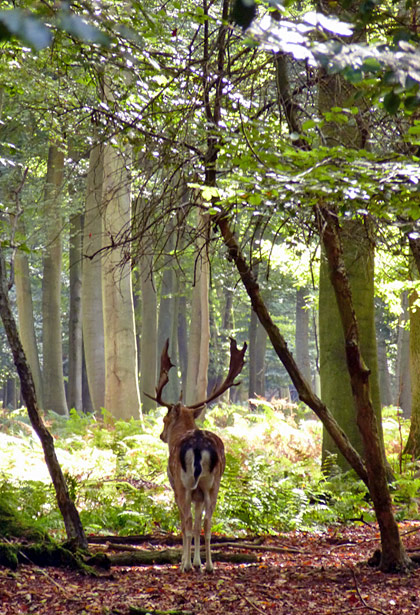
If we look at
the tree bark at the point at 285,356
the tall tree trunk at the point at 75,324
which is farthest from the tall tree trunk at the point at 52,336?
the tree bark at the point at 285,356

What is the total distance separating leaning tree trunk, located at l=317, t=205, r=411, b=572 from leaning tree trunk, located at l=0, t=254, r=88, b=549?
256 cm

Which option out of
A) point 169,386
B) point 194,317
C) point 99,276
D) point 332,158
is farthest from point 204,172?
point 169,386

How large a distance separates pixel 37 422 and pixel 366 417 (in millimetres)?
2803

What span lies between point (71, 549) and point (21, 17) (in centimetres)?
493

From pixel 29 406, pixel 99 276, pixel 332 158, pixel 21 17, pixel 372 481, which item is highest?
pixel 99 276

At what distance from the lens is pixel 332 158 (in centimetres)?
452

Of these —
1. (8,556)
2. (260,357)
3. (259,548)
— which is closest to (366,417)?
(259,548)

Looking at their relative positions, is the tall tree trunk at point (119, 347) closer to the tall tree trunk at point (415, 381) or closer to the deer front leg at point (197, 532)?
the tall tree trunk at point (415, 381)

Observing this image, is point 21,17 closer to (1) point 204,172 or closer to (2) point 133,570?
(1) point 204,172

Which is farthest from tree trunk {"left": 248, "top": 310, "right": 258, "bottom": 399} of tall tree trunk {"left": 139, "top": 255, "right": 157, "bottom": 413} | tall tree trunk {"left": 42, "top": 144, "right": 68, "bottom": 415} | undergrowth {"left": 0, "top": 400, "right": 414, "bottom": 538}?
undergrowth {"left": 0, "top": 400, "right": 414, "bottom": 538}

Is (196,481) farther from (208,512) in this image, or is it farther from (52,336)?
(52,336)

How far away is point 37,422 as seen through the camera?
5672 millimetres

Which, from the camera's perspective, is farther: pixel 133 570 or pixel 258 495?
pixel 258 495

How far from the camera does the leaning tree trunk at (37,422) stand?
5.61 meters
